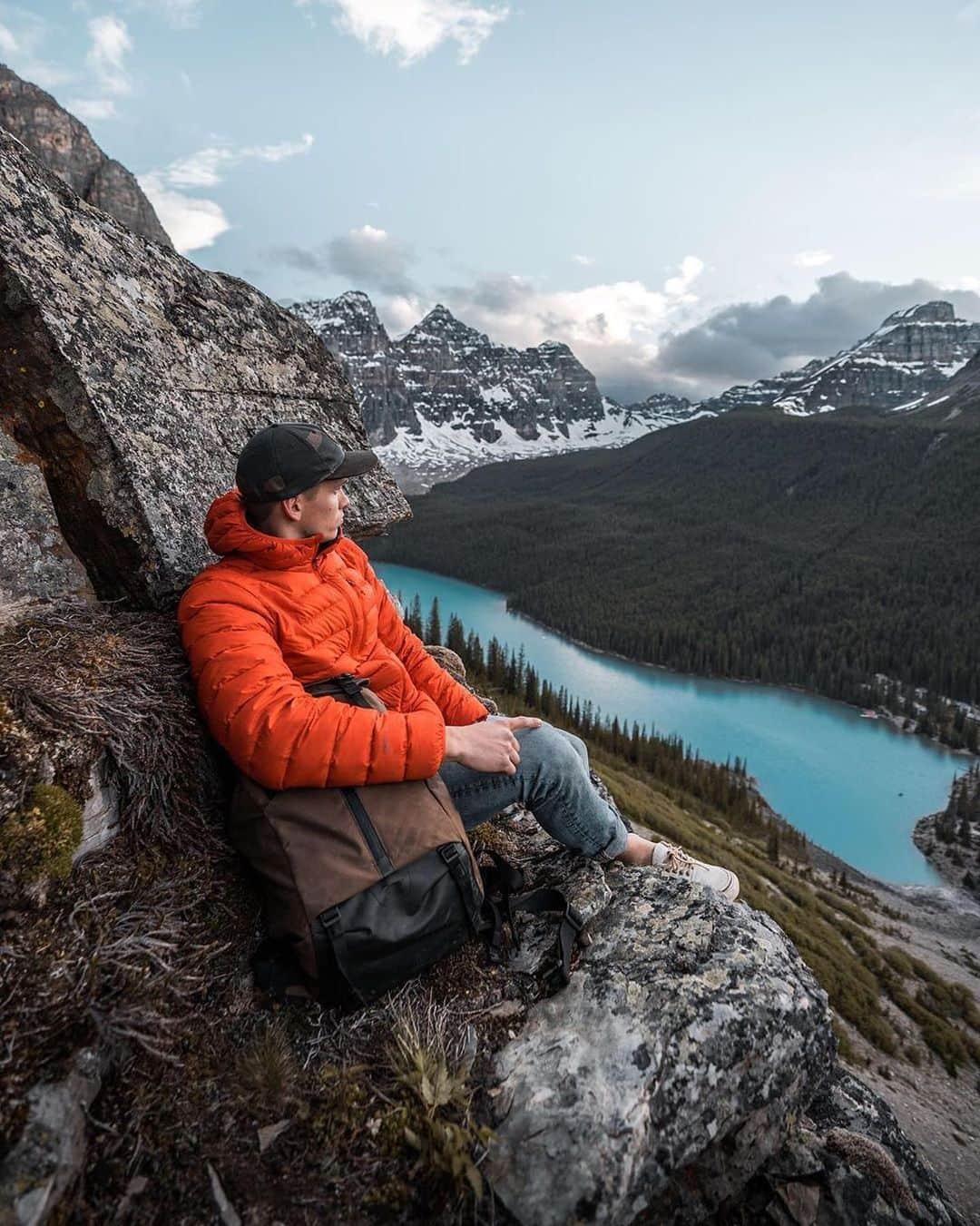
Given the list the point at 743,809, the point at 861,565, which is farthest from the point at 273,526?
the point at 861,565

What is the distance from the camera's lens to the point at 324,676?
3465mm

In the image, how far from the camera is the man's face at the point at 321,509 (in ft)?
11.8

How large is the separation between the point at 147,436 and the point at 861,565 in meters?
190

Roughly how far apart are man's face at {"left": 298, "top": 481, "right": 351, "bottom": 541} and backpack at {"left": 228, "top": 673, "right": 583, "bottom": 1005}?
1453 millimetres

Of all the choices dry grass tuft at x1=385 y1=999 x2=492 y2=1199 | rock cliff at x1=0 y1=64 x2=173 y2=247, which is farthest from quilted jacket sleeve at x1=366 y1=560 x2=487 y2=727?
rock cliff at x1=0 y1=64 x2=173 y2=247

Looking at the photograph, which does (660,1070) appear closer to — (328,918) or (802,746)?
(328,918)

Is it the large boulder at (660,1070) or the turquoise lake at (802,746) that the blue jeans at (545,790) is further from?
the turquoise lake at (802,746)

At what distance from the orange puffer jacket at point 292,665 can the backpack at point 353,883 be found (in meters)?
0.14

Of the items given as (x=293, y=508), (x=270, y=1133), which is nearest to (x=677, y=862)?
(x=270, y=1133)

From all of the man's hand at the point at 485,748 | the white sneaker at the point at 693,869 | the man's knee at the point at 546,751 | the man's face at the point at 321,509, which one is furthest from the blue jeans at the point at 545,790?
the man's face at the point at 321,509

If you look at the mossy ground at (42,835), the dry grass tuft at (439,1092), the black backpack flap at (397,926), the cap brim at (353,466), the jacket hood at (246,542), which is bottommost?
the dry grass tuft at (439,1092)

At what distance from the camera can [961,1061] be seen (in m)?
32.2

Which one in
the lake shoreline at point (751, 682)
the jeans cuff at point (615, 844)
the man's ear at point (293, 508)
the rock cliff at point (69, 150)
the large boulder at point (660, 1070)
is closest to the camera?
the large boulder at point (660, 1070)

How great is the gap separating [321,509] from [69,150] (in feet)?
508
